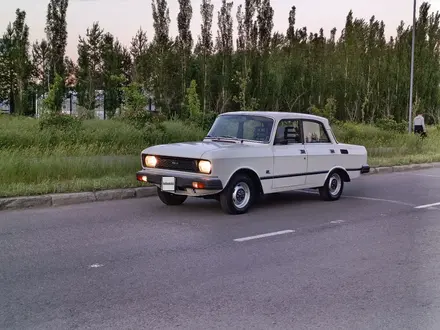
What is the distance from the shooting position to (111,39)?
35281 mm

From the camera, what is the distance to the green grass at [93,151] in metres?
10.4

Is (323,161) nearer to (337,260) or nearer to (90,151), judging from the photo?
(337,260)

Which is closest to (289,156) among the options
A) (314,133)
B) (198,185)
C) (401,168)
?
(314,133)

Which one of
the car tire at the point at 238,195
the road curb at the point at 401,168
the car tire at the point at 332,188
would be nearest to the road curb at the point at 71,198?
the car tire at the point at 238,195

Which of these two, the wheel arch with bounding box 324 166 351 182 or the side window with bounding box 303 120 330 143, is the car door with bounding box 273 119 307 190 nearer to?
the side window with bounding box 303 120 330 143

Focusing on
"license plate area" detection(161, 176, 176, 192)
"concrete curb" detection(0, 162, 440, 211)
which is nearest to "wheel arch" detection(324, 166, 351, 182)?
"license plate area" detection(161, 176, 176, 192)

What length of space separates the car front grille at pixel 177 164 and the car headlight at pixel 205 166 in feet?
0.40

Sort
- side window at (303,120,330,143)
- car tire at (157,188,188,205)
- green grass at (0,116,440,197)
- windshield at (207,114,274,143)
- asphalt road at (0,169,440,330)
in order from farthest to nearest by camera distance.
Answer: green grass at (0,116,440,197), side window at (303,120,330,143), car tire at (157,188,188,205), windshield at (207,114,274,143), asphalt road at (0,169,440,330)

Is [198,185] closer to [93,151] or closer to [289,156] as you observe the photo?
[289,156]

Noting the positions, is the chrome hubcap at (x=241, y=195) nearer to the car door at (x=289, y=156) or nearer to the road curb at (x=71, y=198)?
the car door at (x=289, y=156)

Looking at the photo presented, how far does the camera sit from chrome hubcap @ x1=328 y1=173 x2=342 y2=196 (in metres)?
10.5

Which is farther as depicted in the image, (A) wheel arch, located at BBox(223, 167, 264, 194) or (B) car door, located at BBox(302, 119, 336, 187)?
(B) car door, located at BBox(302, 119, 336, 187)

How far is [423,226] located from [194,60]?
2451 cm

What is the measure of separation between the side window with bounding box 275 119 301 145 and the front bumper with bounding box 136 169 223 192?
162cm
